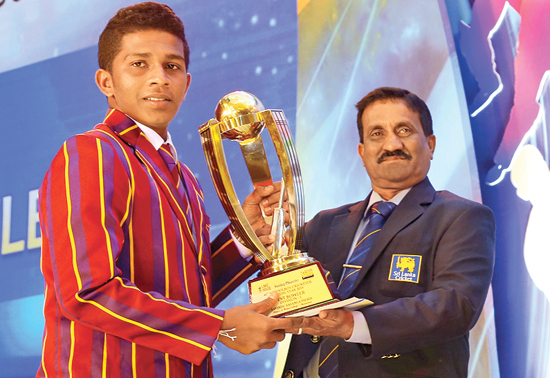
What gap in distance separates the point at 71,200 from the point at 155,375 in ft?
1.50

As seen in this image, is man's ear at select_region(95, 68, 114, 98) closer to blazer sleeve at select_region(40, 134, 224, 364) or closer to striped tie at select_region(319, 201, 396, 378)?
blazer sleeve at select_region(40, 134, 224, 364)

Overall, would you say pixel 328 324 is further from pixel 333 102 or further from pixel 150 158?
pixel 333 102

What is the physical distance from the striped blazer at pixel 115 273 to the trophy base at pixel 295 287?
6.3 inches

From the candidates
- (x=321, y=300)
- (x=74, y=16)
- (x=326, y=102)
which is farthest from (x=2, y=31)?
(x=321, y=300)

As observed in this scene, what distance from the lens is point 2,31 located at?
3826 millimetres

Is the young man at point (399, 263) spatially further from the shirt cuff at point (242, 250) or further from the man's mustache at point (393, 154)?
the shirt cuff at point (242, 250)

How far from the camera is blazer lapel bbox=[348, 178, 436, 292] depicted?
1763 millimetres

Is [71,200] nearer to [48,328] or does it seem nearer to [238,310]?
[48,328]

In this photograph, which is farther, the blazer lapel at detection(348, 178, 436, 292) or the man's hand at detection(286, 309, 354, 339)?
the blazer lapel at detection(348, 178, 436, 292)

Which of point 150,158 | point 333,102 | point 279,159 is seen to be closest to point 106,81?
point 150,158

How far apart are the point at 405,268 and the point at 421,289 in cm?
7

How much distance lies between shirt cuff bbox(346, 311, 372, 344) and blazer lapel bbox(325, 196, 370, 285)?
28 cm

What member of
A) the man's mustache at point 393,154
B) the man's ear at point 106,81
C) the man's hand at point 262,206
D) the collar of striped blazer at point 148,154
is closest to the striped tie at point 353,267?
the man's mustache at point 393,154

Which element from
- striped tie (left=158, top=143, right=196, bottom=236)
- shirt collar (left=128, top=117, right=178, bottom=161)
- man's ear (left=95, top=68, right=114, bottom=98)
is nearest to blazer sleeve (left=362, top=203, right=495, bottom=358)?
striped tie (left=158, top=143, right=196, bottom=236)
